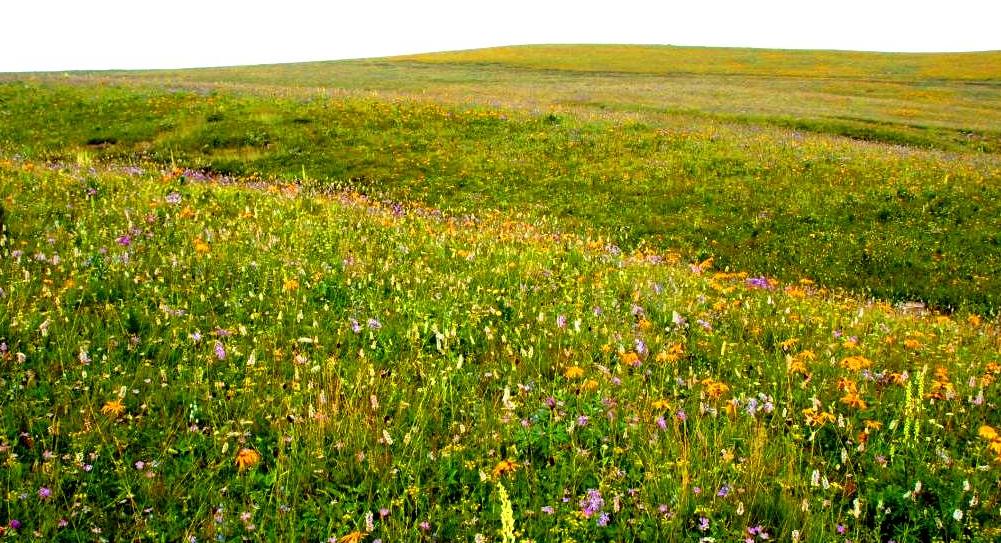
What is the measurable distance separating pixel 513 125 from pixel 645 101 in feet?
74.4

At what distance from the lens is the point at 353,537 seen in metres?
3.08

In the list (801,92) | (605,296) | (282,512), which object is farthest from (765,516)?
(801,92)

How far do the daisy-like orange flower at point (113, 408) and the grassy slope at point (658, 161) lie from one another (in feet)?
47.8

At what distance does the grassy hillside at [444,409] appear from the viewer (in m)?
3.34

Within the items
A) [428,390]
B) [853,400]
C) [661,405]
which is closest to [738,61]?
[853,400]

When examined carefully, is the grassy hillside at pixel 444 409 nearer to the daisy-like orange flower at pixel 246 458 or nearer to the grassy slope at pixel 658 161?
the daisy-like orange flower at pixel 246 458

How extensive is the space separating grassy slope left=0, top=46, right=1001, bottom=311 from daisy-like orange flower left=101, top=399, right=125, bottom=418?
14575 mm

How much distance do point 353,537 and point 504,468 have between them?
0.95m

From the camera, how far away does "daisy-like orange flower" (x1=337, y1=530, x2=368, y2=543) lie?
3.03m

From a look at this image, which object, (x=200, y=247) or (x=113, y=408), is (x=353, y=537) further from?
(x=200, y=247)

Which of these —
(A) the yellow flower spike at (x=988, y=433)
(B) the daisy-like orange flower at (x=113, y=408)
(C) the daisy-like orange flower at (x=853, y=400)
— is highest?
(B) the daisy-like orange flower at (x=113, y=408)

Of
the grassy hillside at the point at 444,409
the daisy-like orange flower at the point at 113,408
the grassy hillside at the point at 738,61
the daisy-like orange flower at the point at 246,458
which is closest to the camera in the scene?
the grassy hillside at the point at 444,409

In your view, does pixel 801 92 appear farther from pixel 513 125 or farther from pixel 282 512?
pixel 282 512

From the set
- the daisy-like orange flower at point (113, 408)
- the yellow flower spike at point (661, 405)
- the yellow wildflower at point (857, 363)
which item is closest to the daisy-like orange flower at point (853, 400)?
the yellow wildflower at point (857, 363)
